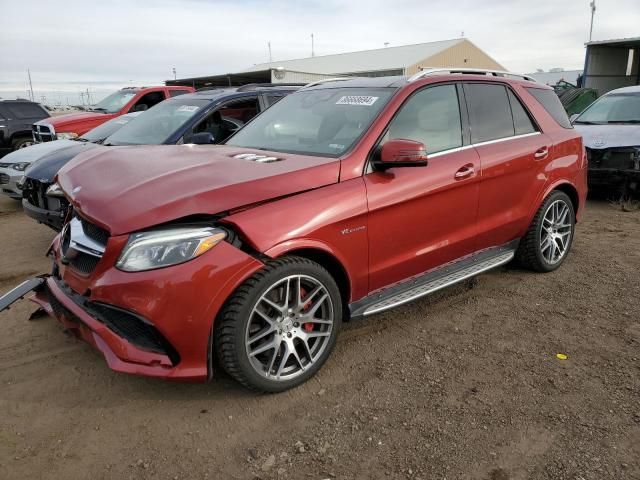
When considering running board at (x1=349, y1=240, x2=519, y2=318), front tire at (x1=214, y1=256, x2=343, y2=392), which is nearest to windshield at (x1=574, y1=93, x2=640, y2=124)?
running board at (x1=349, y1=240, x2=519, y2=318)

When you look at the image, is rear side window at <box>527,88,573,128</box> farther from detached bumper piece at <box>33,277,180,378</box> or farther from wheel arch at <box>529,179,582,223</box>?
detached bumper piece at <box>33,277,180,378</box>

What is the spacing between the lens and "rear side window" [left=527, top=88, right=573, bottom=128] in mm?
4609

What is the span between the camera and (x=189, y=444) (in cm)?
254

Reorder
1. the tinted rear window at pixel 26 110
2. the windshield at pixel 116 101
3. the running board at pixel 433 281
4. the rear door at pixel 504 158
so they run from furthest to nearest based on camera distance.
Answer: the tinted rear window at pixel 26 110 → the windshield at pixel 116 101 → the rear door at pixel 504 158 → the running board at pixel 433 281

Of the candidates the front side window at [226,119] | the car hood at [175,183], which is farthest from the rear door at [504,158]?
the front side window at [226,119]

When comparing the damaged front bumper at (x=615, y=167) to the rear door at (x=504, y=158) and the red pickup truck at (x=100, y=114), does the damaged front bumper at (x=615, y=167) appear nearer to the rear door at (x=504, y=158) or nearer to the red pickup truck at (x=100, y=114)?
the rear door at (x=504, y=158)

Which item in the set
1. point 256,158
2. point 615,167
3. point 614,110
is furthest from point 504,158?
point 614,110

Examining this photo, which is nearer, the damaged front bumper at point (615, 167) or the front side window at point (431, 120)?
the front side window at point (431, 120)

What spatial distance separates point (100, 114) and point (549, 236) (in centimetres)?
851

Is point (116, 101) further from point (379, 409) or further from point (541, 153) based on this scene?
point (379, 409)

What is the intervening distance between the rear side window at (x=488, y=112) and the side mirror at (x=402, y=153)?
0.97 metres

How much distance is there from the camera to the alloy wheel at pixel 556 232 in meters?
4.61

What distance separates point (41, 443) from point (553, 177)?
4288 millimetres

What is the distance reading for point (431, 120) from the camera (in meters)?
3.67
